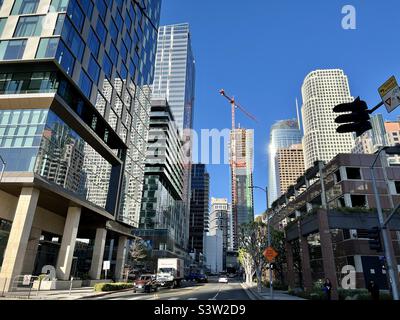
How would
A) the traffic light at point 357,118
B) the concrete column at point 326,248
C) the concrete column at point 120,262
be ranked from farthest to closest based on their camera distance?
the concrete column at point 120,262 < the concrete column at point 326,248 < the traffic light at point 357,118

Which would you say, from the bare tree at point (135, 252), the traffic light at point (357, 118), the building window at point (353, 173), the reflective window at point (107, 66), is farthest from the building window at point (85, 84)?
the bare tree at point (135, 252)

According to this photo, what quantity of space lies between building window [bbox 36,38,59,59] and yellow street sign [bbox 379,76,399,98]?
31733mm

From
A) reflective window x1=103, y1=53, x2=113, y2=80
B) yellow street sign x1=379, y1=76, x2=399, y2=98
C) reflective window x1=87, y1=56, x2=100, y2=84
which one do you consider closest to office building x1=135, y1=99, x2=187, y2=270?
reflective window x1=103, y1=53, x2=113, y2=80

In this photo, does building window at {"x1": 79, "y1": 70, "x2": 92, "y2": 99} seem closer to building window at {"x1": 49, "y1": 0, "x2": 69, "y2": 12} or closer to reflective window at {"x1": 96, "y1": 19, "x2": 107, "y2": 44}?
building window at {"x1": 49, "y1": 0, "x2": 69, "y2": 12}

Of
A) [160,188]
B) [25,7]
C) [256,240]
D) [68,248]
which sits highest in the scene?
[25,7]

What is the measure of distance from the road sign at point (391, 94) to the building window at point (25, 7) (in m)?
37.8

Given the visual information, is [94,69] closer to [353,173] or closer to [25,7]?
[25,7]

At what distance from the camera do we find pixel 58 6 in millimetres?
32750

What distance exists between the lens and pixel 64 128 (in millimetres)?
33875

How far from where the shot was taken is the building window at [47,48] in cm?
3088

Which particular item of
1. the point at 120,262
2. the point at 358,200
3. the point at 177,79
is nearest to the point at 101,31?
the point at 120,262

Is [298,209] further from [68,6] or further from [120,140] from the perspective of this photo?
[68,6]

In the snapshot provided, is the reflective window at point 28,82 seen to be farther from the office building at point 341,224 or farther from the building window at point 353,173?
the building window at point 353,173

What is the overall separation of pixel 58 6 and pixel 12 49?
6691 millimetres
